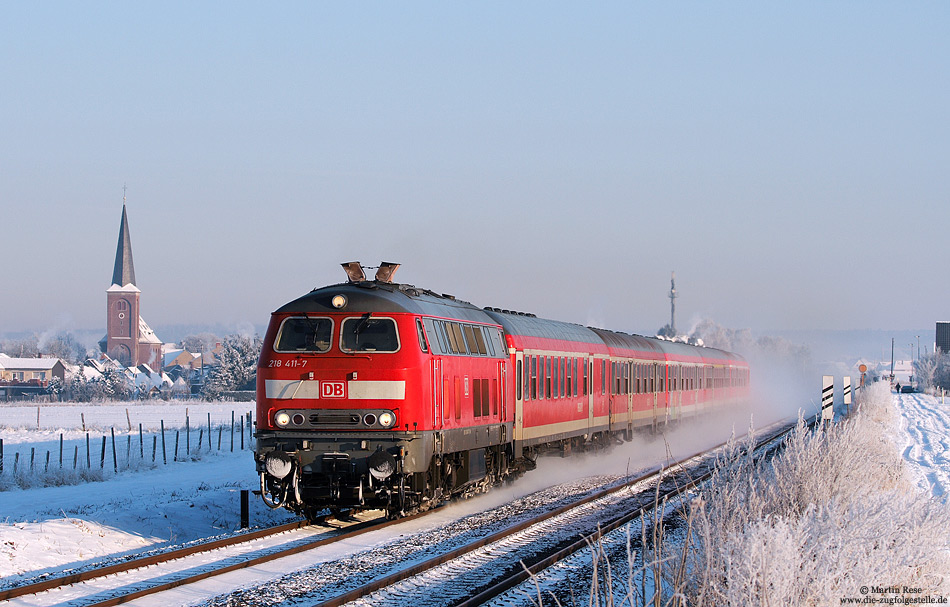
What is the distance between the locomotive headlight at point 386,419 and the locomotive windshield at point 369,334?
96 centimetres

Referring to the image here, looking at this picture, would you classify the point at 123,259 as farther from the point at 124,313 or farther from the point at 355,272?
the point at 355,272

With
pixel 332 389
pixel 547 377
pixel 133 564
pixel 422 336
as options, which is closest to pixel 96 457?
pixel 547 377

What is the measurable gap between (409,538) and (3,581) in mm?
5188

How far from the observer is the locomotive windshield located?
15.1 m

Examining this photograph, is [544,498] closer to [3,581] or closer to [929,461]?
[3,581]

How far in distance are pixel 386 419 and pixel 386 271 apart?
3467mm

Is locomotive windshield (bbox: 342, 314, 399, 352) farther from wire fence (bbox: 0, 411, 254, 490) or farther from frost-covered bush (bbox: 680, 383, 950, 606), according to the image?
→ wire fence (bbox: 0, 411, 254, 490)

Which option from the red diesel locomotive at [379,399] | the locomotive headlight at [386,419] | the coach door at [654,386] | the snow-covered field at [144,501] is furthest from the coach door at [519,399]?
the coach door at [654,386]

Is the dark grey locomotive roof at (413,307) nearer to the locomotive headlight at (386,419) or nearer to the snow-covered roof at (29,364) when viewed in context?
the locomotive headlight at (386,419)

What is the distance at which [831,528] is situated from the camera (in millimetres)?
8430

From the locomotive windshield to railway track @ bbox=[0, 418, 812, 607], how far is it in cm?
267

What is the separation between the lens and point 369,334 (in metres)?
15.2
